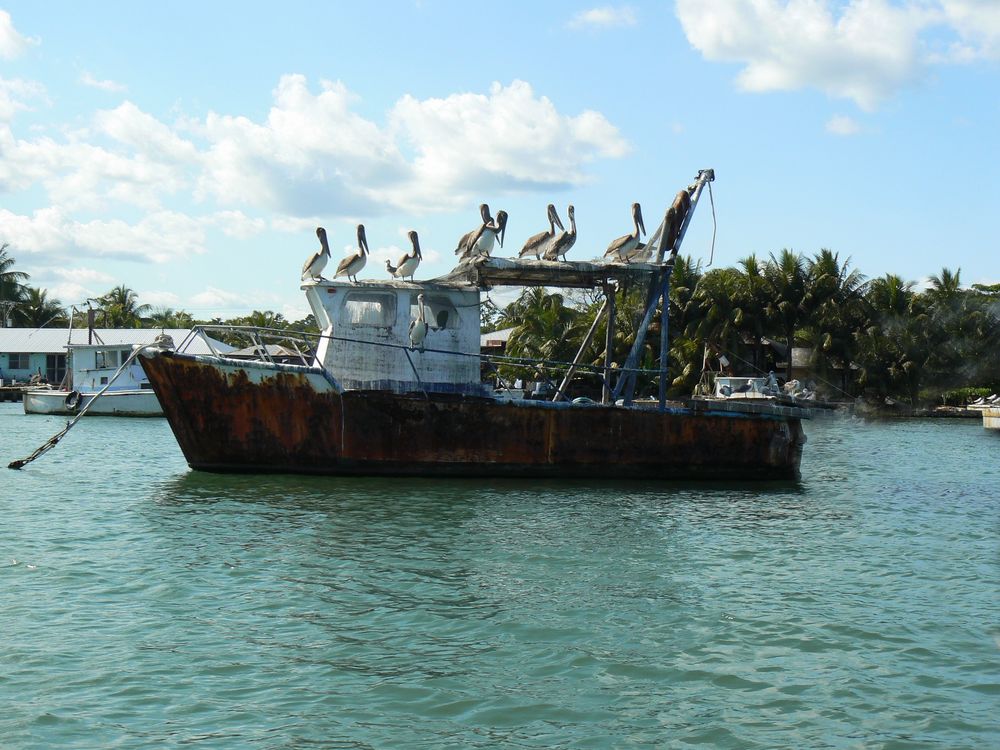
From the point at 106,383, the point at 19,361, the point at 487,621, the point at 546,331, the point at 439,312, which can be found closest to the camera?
the point at 487,621

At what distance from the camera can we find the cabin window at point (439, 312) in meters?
18.2

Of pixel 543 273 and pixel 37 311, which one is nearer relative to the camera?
pixel 543 273

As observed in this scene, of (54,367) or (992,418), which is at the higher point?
(54,367)

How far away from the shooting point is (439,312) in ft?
60.1

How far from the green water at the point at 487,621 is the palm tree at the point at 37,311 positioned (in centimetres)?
6141

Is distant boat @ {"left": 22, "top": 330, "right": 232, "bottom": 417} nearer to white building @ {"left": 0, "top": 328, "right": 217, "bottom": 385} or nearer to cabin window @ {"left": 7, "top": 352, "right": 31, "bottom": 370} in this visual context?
white building @ {"left": 0, "top": 328, "right": 217, "bottom": 385}

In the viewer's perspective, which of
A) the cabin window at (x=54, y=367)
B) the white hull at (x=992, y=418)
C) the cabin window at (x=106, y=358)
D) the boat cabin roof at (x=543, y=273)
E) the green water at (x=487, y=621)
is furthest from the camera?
the cabin window at (x=54, y=367)

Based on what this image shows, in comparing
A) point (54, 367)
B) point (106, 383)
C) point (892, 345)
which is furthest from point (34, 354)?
point (892, 345)

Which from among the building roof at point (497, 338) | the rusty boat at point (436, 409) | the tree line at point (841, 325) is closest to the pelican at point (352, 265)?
the rusty boat at point (436, 409)

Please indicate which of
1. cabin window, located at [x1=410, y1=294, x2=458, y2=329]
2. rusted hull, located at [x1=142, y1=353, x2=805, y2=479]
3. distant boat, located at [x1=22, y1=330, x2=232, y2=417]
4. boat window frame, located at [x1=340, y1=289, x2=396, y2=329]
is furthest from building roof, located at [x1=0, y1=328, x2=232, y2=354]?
rusted hull, located at [x1=142, y1=353, x2=805, y2=479]

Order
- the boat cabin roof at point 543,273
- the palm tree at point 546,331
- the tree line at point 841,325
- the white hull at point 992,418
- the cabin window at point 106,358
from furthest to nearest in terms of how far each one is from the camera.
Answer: the tree line at point 841,325 < the palm tree at point 546,331 < the cabin window at point 106,358 < the white hull at point 992,418 < the boat cabin roof at point 543,273

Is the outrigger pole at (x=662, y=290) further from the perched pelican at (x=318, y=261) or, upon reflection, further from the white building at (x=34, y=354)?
the white building at (x=34, y=354)

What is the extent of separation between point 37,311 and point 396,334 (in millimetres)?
62946

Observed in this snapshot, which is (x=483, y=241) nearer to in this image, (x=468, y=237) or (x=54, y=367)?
(x=468, y=237)
